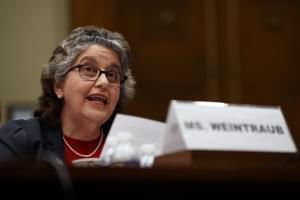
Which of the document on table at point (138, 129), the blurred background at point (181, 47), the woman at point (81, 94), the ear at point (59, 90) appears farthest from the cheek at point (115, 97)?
the blurred background at point (181, 47)

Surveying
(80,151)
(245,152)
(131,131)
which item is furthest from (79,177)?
(80,151)

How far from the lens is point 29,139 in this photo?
76.1 inches

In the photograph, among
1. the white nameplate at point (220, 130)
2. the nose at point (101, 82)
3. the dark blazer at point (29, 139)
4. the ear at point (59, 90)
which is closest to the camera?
the white nameplate at point (220, 130)

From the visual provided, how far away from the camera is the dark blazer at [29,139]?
1.90 m

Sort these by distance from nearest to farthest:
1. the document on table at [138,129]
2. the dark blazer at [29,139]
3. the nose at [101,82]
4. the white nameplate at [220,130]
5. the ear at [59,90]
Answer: the white nameplate at [220,130], the document on table at [138,129], the dark blazer at [29,139], the nose at [101,82], the ear at [59,90]

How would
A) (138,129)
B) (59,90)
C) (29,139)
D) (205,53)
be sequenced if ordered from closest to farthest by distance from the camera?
1. (138,129)
2. (29,139)
3. (59,90)
4. (205,53)

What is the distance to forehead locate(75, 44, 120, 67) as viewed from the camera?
2094 mm

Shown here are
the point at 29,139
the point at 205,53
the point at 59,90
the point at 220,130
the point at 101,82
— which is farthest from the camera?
the point at 205,53

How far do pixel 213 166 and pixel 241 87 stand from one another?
9.49 feet

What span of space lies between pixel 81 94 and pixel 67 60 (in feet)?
0.43

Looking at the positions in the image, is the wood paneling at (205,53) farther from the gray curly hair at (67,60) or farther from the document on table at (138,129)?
the document on table at (138,129)

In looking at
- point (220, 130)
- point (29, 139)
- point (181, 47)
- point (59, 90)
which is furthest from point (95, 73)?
point (181, 47)

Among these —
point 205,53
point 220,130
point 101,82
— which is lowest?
point 205,53

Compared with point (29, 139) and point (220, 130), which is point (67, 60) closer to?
point (29, 139)
